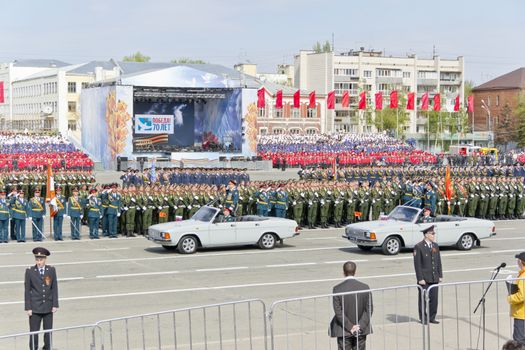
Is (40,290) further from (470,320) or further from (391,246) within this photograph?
(391,246)

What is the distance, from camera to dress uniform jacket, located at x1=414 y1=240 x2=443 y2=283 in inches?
504

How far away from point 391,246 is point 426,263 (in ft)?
26.1

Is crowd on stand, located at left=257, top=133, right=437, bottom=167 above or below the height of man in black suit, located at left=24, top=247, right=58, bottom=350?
above

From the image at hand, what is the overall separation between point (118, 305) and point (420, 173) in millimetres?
27876

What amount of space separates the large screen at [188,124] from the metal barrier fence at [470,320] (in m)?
49.4

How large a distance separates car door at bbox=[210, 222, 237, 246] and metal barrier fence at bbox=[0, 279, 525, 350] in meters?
9.02

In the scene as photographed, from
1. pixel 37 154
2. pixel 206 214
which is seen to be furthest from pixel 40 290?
pixel 37 154

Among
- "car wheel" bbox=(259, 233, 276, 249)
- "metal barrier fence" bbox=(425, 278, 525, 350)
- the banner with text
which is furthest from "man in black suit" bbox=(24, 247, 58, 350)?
the banner with text

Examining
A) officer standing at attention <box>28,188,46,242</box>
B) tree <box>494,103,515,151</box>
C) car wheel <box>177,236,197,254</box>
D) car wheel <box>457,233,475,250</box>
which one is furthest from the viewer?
tree <box>494,103,515,151</box>

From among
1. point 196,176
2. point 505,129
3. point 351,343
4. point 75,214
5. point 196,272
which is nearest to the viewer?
point 351,343

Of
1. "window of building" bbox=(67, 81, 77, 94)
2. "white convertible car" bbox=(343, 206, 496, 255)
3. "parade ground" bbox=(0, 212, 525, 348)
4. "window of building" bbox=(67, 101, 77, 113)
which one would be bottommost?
"parade ground" bbox=(0, 212, 525, 348)

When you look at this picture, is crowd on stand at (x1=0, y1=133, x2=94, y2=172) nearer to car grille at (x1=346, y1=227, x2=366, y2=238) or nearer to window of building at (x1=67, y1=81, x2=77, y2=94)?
car grille at (x1=346, y1=227, x2=366, y2=238)

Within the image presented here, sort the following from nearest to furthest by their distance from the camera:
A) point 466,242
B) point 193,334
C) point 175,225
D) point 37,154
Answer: point 193,334
point 175,225
point 466,242
point 37,154

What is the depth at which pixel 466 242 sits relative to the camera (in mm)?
21562
